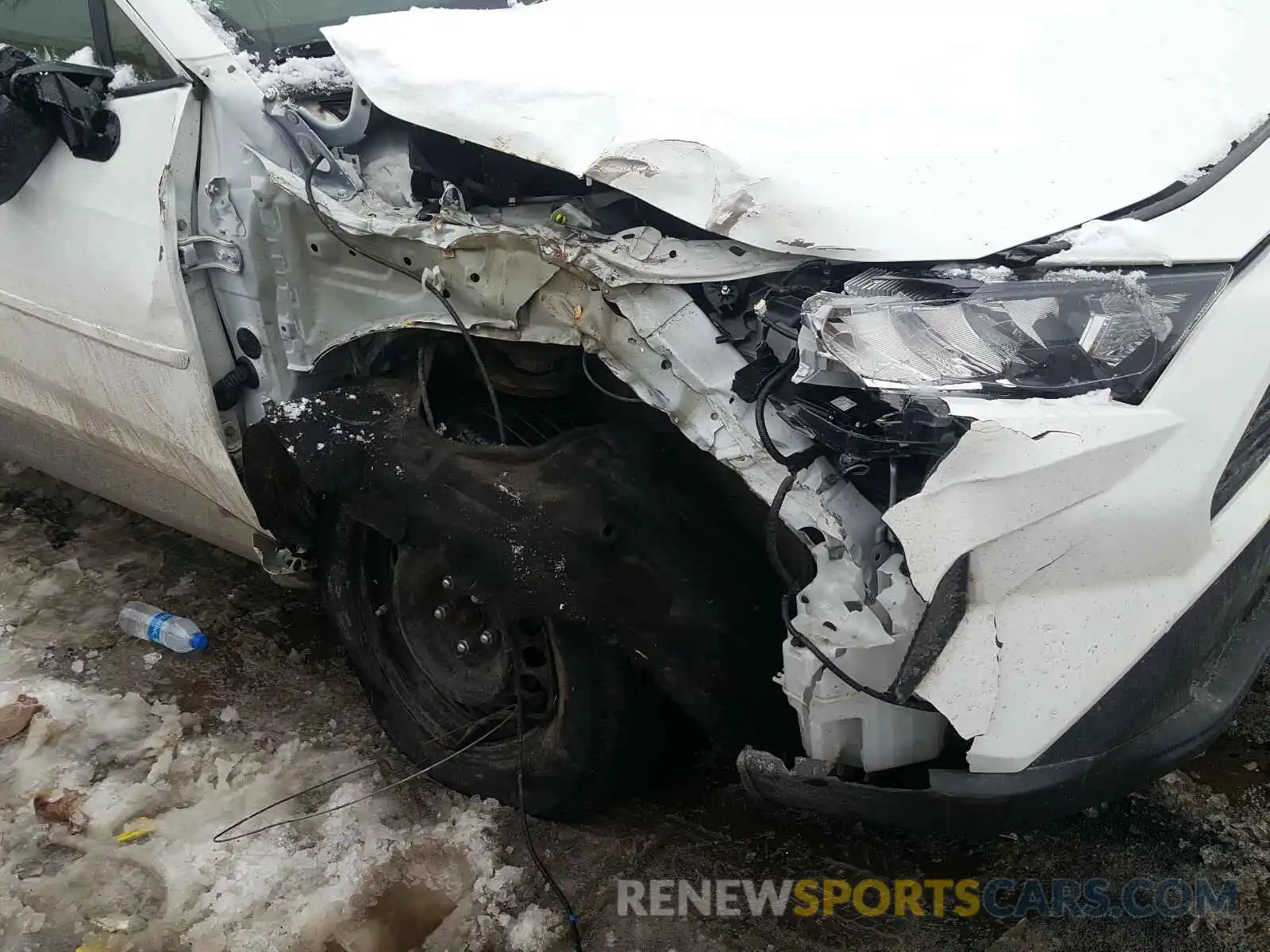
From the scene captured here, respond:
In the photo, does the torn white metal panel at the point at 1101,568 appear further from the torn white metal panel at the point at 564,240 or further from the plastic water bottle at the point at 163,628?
the plastic water bottle at the point at 163,628

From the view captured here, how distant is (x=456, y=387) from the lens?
240cm

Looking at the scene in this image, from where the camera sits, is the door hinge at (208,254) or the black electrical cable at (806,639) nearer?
the black electrical cable at (806,639)

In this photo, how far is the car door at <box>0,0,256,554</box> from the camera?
234 cm

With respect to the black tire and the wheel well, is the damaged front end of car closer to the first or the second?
the wheel well

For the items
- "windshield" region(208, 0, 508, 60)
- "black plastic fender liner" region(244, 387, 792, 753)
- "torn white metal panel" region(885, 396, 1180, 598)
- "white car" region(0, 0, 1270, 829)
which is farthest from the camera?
"windshield" region(208, 0, 508, 60)

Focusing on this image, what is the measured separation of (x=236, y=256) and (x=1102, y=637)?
1.90m

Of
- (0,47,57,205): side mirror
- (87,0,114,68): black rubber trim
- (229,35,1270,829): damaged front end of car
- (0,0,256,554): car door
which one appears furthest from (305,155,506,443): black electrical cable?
(87,0,114,68): black rubber trim

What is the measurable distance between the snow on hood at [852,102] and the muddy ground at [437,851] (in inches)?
51.2

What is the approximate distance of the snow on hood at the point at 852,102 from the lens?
5.57 feet

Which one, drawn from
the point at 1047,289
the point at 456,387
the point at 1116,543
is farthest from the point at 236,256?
the point at 1116,543

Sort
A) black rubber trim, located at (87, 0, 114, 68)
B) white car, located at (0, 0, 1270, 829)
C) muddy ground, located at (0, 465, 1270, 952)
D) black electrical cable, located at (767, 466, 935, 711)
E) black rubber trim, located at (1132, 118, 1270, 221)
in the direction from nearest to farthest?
white car, located at (0, 0, 1270, 829)
black electrical cable, located at (767, 466, 935, 711)
black rubber trim, located at (1132, 118, 1270, 221)
muddy ground, located at (0, 465, 1270, 952)
black rubber trim, located at (87, 0, 114, 68)

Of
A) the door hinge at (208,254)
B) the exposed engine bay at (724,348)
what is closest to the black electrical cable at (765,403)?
the exposed engine bay at (724,348)

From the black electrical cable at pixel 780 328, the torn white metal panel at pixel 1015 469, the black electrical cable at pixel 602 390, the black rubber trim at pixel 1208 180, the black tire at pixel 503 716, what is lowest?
the black tire at pixel 503 716

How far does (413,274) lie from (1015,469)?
1.26m
